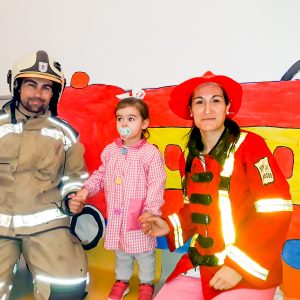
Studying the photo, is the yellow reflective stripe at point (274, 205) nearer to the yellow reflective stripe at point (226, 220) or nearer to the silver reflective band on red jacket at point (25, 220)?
the yellow reflective stripe at point (226, 220)

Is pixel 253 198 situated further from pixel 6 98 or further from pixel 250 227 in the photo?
pixel 6 98

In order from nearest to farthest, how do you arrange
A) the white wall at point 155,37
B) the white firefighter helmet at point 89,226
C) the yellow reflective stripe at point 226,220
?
the yellow reflective stripe at point 226,220 < the white wall at point 155,37 < the white firefighter helmet at point 89,226

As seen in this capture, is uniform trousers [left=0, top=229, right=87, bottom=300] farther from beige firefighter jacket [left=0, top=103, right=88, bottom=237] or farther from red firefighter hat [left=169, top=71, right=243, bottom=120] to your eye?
red firefighter hat [left=169, top=71, right=243, bottom=120]

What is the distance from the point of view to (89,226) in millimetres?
2230

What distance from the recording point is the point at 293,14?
1.77 metres

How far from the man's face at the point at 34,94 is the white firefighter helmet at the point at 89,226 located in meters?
0.63

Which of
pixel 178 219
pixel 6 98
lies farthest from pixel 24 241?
pixel 6 98

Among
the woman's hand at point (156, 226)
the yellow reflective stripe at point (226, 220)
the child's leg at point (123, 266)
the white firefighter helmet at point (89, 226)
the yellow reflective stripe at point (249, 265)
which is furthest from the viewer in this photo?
the white firefighter helmet at point (89, 226)

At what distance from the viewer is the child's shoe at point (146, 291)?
1.84 meters

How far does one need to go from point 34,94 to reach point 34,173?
1.29 ft

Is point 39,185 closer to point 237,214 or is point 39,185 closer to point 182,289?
point 182,289

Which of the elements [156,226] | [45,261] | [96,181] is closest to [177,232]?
[156,226]

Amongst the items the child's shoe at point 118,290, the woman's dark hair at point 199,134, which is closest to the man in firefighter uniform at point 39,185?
the child's shoe at point 118,290

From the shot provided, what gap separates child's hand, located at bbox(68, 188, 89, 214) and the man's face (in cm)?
47
